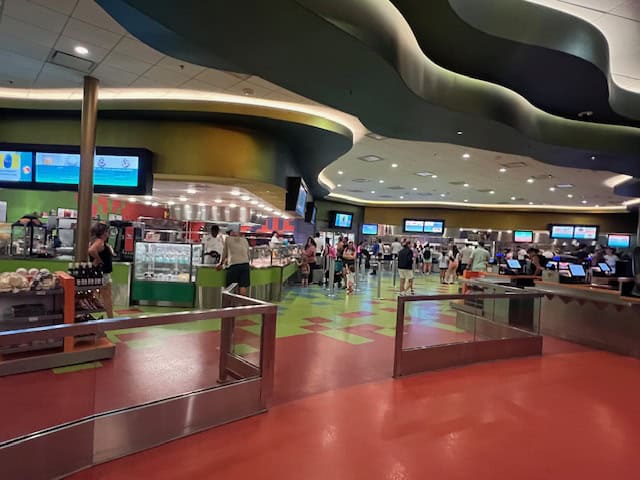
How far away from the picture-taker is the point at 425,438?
3088 millimetres

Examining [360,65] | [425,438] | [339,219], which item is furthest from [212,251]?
[339,219]

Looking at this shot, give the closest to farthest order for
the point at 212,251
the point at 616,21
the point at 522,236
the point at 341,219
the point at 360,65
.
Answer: the point at 360,65 → the point at 616,21 → the point at 212,251 → the point at 341,219 → the point at 522,236

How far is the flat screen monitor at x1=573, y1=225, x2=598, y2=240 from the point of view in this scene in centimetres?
1956

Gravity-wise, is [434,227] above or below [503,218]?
below

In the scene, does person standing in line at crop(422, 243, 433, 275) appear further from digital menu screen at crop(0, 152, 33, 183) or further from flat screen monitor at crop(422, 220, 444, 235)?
digital menu screen at crop(0, 152, 33, 183)

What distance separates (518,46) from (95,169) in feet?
20.6

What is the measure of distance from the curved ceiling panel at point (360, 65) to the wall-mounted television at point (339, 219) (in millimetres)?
13368

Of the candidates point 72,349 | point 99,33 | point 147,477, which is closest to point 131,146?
point 99,33

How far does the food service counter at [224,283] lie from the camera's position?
24.6 feet

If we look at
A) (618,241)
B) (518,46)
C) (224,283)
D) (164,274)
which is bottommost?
(224,283)

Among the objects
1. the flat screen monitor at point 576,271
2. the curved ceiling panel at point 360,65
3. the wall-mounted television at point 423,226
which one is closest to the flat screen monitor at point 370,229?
the wall-mounted television at point 423,226

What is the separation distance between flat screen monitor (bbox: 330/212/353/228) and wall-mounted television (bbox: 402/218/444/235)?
125 inches

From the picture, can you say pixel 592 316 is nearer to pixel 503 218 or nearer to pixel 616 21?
pixel 616 21

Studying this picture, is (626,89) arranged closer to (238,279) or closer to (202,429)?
(238,279)
